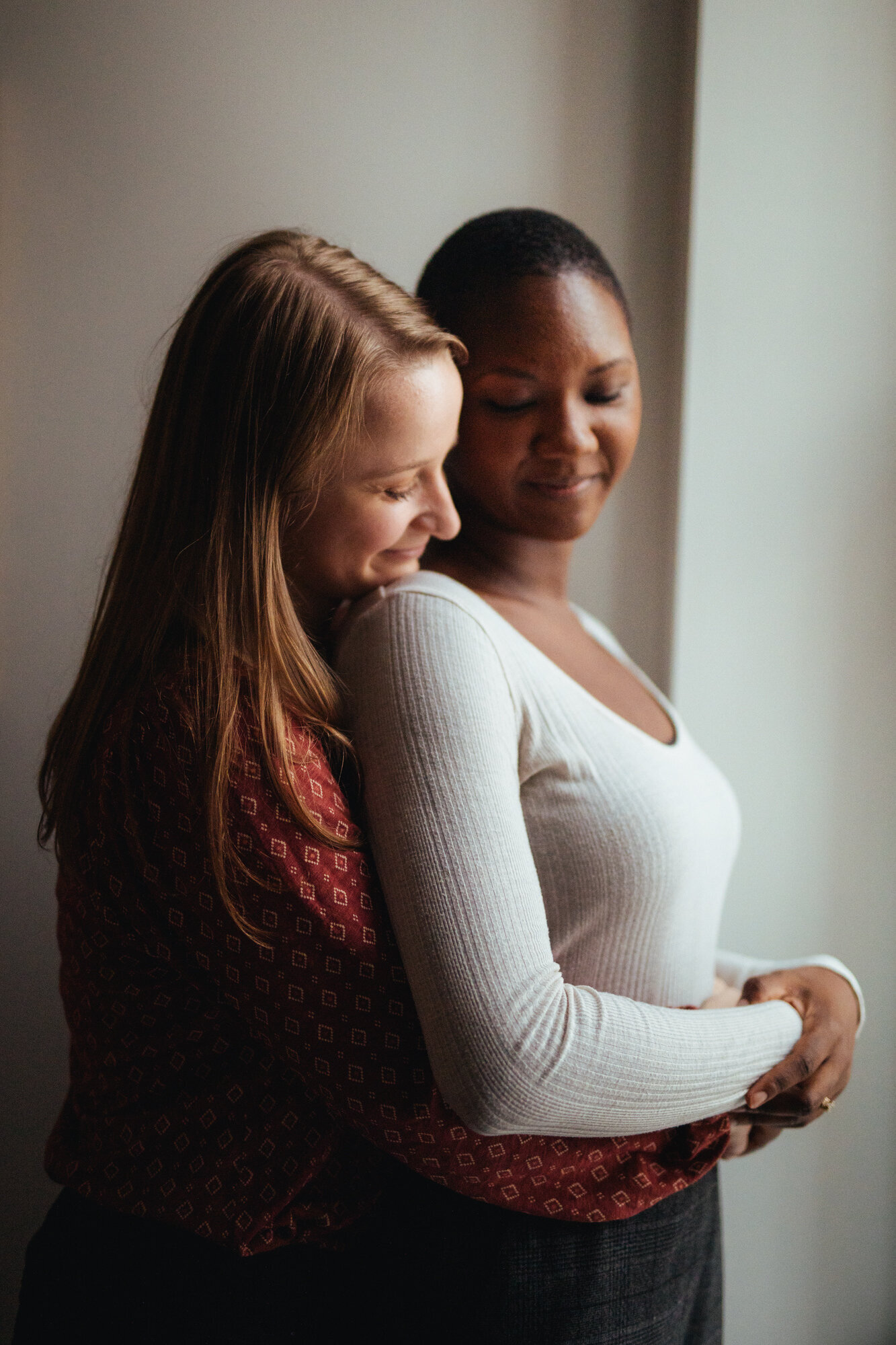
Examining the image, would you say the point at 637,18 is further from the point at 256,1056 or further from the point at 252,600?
the point at 256,1056

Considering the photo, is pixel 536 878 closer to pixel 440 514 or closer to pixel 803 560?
pixel 440 514

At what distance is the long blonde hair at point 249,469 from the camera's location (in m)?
0.77

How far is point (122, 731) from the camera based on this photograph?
764 millimetres

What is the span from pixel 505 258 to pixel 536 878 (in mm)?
588

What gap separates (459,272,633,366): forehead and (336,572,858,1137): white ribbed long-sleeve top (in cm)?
23

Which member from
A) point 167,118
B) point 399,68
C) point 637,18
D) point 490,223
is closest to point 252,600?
point 490,223

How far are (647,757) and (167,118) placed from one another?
3.37 ft

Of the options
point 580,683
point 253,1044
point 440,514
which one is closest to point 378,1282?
point 253,1044

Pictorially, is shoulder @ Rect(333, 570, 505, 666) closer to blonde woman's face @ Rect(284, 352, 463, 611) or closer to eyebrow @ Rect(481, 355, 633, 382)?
blonde woman's face @ Rect(284, 352, 463, 611)

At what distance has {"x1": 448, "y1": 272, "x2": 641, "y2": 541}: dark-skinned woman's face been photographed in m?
0.92

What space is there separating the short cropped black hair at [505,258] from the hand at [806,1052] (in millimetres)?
685

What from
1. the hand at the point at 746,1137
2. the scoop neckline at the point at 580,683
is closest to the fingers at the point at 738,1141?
the hand at the point at 746,1137

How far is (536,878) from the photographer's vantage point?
2.41 feet

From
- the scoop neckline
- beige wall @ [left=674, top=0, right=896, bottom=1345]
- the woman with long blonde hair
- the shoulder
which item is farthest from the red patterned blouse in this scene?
beige wall @ [left=674, top=0, right=896, bottom=1345]
